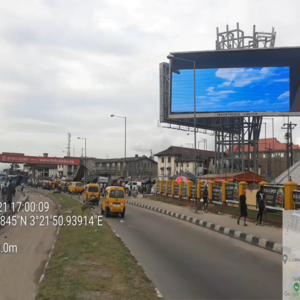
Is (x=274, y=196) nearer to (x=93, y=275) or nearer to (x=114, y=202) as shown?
(x=114, y=202)

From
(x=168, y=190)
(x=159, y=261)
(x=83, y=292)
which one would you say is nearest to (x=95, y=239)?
(x=159, y=261)

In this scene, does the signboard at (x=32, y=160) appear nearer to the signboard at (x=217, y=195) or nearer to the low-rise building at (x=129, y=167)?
the low-rise building at (x=129, y=167)

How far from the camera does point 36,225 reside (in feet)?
57.7

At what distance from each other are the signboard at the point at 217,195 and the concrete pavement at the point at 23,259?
11740 mm

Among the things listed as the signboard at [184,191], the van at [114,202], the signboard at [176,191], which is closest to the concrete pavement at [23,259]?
the van at [114,202]

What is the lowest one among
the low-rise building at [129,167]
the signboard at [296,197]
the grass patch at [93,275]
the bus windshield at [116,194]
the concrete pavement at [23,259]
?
the concrete pavement at [23,259]

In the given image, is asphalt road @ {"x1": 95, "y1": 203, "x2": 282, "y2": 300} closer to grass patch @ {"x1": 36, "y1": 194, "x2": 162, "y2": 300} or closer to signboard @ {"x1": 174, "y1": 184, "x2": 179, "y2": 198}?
grass patch @ {"x1": 36, "y1": 194, "x2": 162, "y2": 300}

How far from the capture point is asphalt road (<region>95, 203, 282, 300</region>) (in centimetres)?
→ 680

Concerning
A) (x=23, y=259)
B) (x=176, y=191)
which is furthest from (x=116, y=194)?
(x=176, y=191)

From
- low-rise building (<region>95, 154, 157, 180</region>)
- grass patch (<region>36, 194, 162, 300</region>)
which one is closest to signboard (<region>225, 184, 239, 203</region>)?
grass patch (<region>36, 194, 162, 300</region>)

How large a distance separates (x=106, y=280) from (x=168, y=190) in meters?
30.7

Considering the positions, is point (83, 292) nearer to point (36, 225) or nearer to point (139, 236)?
point (139, 236)

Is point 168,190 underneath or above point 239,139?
underneath

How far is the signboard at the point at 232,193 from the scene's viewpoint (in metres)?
21.5
